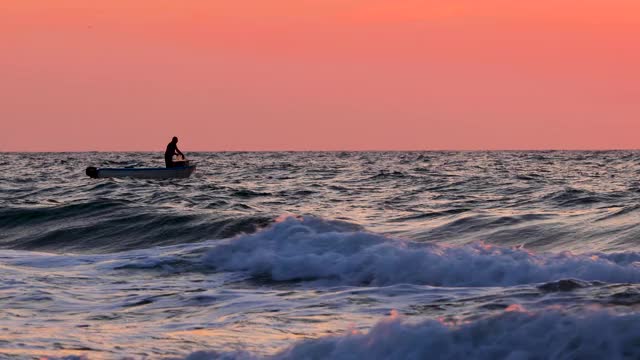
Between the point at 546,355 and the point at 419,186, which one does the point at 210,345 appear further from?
the point at 419,186

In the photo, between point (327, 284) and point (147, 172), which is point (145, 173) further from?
point (327, 284)

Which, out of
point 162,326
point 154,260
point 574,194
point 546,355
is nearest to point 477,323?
point 546,355

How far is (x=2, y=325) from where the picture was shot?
33.3ft

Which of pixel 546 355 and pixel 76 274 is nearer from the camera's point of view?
pixel 546 355

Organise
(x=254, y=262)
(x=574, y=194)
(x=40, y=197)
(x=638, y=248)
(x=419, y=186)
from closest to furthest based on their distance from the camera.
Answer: (x=254, y=262), (x=638, y=248), (x=574, y=194), (x=40, y=197), (x=419, y=186)

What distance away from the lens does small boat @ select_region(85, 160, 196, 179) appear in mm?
41781

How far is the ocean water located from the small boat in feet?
52.4

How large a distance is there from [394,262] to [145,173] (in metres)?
29.6

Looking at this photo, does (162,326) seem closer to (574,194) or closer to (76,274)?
(76,274)

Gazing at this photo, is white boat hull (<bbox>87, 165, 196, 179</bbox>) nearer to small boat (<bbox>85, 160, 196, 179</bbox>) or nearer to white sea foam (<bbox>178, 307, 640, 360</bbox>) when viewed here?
small boat (<bbox>85, 160, 196, 179</bbox>)

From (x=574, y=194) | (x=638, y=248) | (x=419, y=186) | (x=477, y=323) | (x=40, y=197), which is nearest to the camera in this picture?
(x=477, y=323)

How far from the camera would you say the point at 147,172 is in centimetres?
4172

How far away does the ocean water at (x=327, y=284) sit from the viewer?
7.75 m

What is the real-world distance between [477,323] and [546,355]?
77cm
